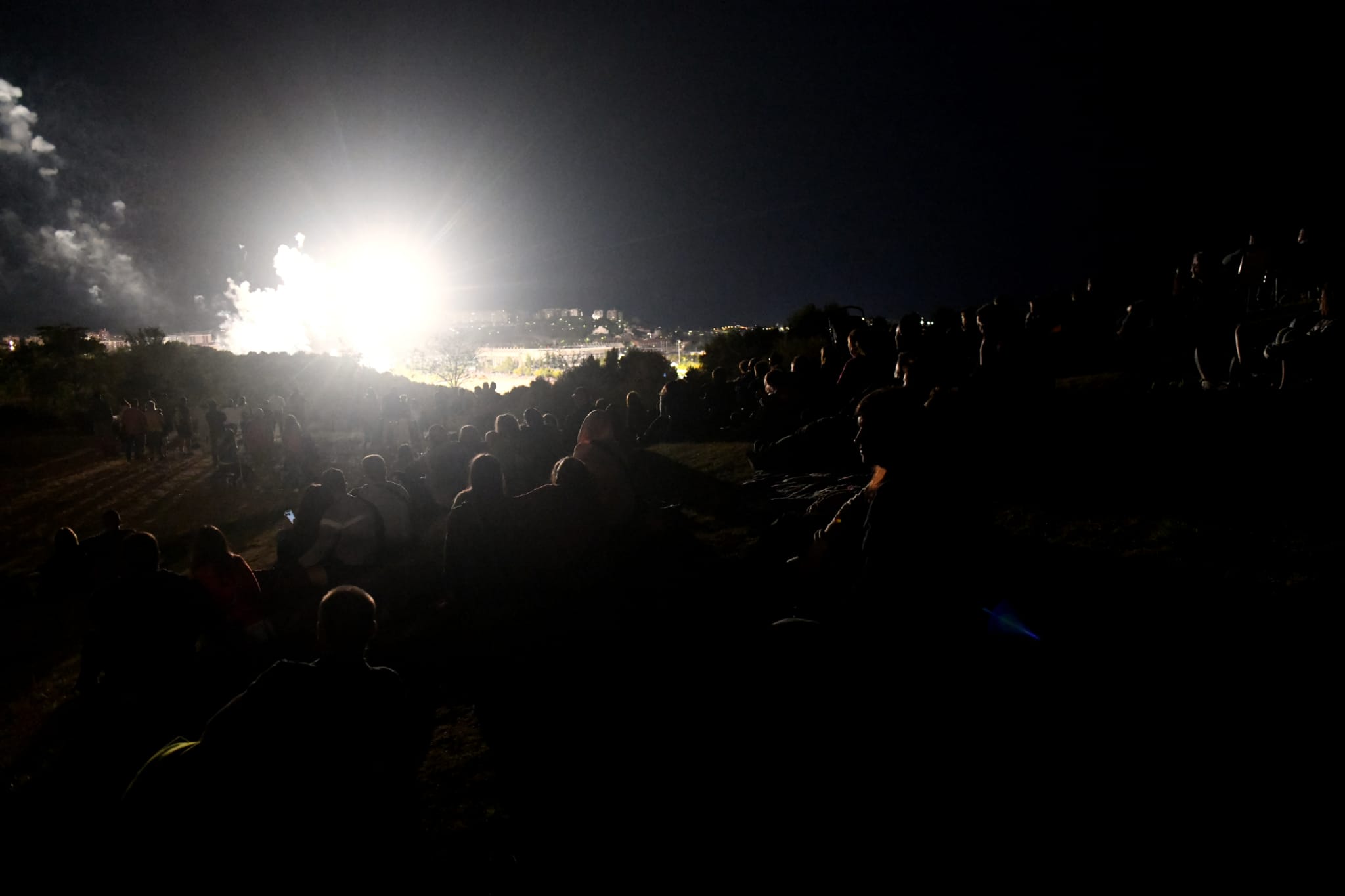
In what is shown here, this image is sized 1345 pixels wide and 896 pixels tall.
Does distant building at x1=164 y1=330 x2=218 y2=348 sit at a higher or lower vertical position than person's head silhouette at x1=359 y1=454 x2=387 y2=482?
higher

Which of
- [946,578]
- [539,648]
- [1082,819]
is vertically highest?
[946,578]

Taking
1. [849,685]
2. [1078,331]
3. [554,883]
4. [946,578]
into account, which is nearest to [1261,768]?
[946,578]

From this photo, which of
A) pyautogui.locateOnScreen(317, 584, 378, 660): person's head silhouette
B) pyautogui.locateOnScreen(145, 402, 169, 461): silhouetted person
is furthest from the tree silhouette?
pyautogui.locateOnScreen(317, 584, 378, 660): person's head silhouette

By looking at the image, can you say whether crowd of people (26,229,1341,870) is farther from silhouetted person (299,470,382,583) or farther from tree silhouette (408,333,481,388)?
tree silhouette (408,333,481,388)

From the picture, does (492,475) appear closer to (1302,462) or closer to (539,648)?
(539,648)

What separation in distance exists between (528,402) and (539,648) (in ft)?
49.1

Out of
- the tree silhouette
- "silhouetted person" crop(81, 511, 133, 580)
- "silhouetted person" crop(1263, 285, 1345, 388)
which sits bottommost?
"silhouetted person" crop(81, 511, 133, 580)

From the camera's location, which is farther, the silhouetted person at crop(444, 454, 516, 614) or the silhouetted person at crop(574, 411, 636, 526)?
the silhouetted person at crop(574, 411, 636, 526)

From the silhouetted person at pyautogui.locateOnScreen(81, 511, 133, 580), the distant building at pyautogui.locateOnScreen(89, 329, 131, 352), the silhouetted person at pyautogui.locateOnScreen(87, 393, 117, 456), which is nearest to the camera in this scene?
the silhouetted person at pyautogui.locateOnScreen(81, 511, 133, 580)

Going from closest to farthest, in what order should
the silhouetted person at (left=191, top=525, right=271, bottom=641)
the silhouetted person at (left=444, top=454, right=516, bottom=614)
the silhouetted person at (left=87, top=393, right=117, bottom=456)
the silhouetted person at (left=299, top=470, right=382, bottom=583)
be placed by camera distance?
the silhouetted person at (left=444, top=454, right=516, bottom=614)
the silhouetted person at (left=191, top=525, right=271, bottom=641)
the silhouetted person at (left=299, top=470, right=382, bottom=583)
the silhouetted person at (left=87, top=393, right=117, bottom=456)

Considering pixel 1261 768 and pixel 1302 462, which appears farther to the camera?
pixel 1302 462

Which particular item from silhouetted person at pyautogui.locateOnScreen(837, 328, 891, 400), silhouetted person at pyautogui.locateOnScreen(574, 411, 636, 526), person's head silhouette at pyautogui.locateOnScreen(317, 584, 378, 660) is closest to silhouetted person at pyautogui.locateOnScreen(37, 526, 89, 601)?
silhouetted person at pyautogui.locateOnScreen(574, 411, 636, 526)

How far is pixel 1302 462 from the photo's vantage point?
14.2ft

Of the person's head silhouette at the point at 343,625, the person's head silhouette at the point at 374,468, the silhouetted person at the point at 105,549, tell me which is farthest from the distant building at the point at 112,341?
the person's head silhouette at the point at 343,625
